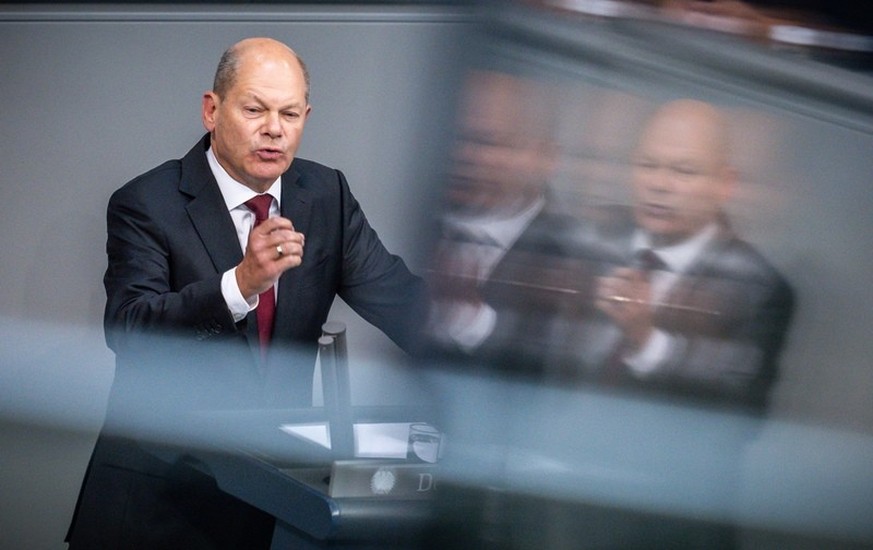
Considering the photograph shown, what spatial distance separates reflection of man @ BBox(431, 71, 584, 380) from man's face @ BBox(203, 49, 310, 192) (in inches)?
37.9

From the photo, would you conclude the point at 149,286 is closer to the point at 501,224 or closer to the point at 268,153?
the point at 268,153

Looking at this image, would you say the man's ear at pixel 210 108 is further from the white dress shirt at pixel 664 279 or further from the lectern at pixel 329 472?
the white dress shirt at pixel 664 279

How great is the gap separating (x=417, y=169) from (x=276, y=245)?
0.59 metres

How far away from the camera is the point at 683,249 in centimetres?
177

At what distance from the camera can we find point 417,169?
1.93m

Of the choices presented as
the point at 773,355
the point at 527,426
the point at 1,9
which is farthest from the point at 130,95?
the point at 773,355

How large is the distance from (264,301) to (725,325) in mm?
1307

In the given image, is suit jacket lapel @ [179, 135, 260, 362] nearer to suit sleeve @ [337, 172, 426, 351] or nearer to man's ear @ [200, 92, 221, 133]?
man's ear @ [200, 92, 221, 133]

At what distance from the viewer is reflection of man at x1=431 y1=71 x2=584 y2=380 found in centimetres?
184

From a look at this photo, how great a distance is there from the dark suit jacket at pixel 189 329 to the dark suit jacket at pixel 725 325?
3.14 ft

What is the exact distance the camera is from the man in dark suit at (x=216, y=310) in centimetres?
271

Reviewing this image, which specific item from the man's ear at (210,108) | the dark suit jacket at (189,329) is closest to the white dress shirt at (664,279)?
the dark suit jacket at (189,329)

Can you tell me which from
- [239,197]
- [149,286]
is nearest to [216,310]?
[149,286]

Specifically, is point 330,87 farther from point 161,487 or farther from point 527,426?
point 527,426
